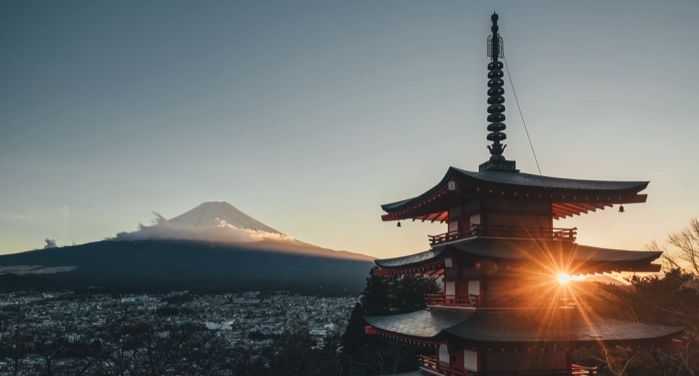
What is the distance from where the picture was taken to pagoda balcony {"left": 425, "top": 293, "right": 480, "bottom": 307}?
18312 mm

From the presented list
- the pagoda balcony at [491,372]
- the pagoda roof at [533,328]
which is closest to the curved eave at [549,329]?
the pagoda roof at [533,328]

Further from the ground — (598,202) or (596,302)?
(598,202)

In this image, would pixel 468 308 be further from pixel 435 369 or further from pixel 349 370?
pixel 349 370

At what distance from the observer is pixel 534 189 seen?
18062mm

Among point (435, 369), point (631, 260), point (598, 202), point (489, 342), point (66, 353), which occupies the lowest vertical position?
point (66, 353)

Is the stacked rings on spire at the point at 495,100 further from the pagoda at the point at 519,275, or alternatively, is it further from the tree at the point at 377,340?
the tree at the point at 377,340

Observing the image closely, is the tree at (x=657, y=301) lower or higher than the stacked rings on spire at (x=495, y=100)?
lower

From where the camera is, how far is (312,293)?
19112 cm

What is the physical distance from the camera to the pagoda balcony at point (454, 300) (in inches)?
721

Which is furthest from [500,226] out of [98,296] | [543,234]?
[98,296]

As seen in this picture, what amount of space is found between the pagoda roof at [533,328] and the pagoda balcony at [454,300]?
26cm

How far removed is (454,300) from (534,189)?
463 cm

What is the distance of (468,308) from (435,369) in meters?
3.48

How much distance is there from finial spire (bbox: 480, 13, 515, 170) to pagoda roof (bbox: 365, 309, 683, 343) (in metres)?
5.55
